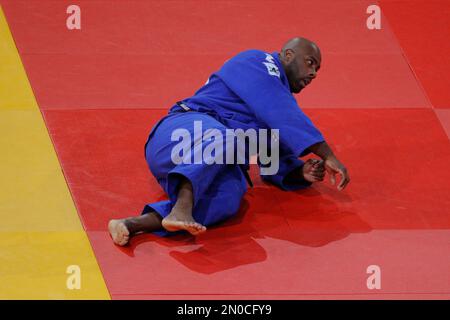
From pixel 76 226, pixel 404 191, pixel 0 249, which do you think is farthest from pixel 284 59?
pixel 0 249

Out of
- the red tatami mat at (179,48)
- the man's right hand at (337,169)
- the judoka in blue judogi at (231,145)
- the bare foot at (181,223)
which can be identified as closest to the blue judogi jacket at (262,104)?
the judoka in blue judogi at (231,145)

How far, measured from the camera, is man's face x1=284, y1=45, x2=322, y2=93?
4.70 meters

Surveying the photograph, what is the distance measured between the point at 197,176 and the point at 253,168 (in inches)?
37.6

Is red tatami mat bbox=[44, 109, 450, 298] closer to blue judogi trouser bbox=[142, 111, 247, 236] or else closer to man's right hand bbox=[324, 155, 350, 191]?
blue judogi trouser bbox=[142, 111, 247, 236]

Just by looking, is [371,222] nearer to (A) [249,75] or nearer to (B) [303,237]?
(B) [303,237]

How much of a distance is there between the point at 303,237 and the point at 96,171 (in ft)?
4.19

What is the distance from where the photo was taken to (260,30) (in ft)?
21.9

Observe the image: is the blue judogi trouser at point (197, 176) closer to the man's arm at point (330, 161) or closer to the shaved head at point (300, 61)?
the man's arm at point (330, 161)

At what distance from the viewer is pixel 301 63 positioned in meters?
4.71

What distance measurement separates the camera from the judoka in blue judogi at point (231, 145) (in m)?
4.21

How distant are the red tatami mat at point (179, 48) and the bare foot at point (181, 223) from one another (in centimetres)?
161

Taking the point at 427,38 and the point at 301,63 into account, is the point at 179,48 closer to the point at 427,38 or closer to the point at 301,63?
the point at 301,63

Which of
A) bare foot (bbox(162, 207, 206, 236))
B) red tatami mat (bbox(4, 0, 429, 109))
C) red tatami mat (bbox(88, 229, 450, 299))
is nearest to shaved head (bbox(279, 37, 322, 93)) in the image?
red tatami mat (bbox(88, 229, 450, 299))

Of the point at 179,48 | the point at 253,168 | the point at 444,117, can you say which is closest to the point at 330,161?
the point at 253,168
